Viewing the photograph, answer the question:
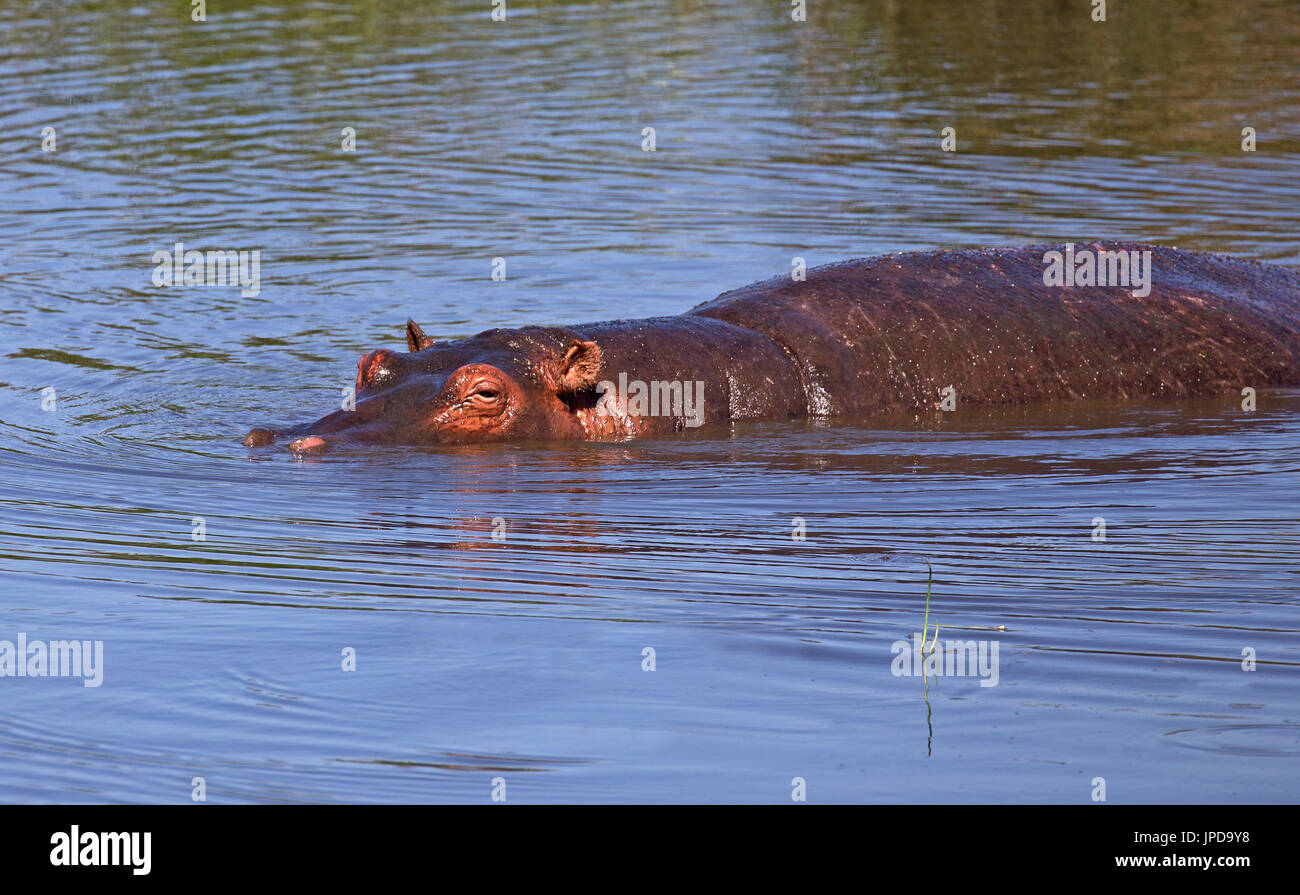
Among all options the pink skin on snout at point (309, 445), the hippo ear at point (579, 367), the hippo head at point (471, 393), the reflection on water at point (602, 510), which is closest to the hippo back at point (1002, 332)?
the reflection on water at point (602, 510)

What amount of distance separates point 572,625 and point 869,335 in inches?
166

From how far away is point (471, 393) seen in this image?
9.93 meters

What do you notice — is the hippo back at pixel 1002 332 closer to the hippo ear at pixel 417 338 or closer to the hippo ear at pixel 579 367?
the hippo ear at pixel 579 367

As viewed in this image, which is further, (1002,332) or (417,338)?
(1002,332)

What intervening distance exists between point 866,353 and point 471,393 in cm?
226

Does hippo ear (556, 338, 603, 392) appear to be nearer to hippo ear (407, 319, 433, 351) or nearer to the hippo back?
hippo ear (407, 319, 433, 351)

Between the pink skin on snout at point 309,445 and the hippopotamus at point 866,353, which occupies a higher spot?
the hippopotamus at point 866,353

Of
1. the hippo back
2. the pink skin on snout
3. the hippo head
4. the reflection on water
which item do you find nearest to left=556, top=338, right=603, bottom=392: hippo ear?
the hippo head

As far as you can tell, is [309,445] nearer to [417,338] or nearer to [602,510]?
[417,338]

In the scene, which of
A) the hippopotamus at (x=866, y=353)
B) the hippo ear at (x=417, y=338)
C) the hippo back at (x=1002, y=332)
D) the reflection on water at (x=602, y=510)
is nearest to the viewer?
the reflection on water at (x=602, y=510)

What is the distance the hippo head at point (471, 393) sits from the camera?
32.2 feet

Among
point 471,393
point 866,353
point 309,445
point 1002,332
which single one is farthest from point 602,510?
point 1002,332

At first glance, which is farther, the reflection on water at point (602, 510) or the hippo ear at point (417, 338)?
the hippo ear at point (417, 338)
